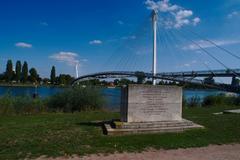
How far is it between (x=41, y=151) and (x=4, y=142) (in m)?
1.34

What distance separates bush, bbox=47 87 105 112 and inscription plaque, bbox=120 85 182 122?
8189 mm

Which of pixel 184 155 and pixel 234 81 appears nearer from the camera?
pixel 184 155

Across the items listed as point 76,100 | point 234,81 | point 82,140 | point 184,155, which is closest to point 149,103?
point 82,140

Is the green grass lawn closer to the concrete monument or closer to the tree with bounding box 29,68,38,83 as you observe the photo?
the concrete monument

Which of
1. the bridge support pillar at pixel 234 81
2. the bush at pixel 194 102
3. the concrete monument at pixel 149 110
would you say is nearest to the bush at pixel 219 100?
the bush at pixel 194 102

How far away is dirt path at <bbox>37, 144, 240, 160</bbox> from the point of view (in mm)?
6646

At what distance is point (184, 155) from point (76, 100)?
1193 centimetres

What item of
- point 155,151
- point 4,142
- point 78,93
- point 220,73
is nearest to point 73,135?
point 4,142

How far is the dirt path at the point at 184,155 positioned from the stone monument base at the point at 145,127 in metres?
2.04

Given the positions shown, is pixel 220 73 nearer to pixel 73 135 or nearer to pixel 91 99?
pixel 91 99

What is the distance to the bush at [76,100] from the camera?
1822cm

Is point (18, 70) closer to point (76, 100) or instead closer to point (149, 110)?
point (76, 100)

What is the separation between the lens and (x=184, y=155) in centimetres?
703

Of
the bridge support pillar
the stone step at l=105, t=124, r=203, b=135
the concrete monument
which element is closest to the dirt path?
the stone step at l=105, t=124, r=203, b=135
